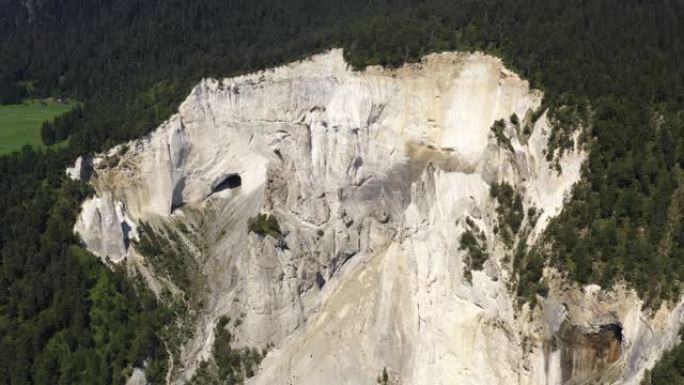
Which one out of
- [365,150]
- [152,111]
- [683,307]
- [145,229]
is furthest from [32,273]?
[683,307]

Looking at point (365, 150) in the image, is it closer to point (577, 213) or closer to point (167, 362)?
point (577, 213)

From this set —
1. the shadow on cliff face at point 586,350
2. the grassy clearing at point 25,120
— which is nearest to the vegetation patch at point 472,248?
the shadow on cliff face at point 586,350

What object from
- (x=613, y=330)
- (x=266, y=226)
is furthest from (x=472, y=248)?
(x=266, y=226)

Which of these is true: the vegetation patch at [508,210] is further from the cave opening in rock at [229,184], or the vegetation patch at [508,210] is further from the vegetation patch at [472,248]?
the cave opening in rock at [229,184]

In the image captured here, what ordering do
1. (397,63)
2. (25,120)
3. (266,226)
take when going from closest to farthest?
1. (397,63)
2. (266,226)
3. (25,120)

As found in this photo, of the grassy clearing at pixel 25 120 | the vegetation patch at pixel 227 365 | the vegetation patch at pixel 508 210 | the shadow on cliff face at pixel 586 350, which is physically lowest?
the vegetation patch at pixel 227 365

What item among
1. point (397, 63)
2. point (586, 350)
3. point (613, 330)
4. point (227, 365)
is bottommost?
point (227, 365)

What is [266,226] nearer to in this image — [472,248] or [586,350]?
[472,248]
